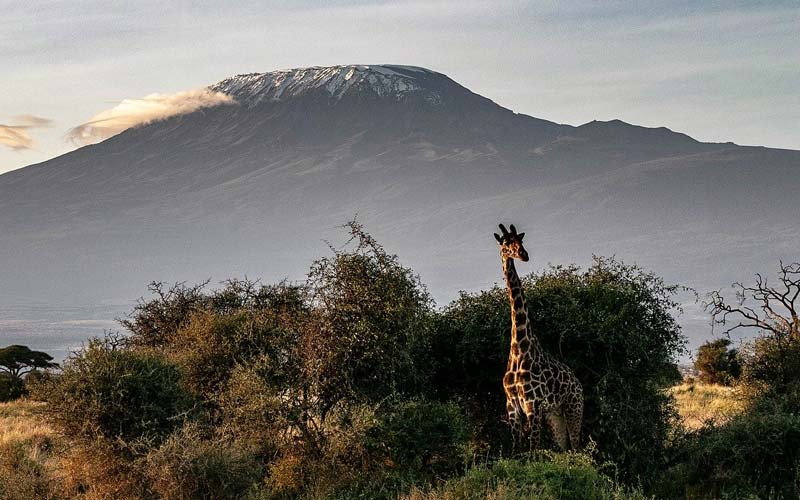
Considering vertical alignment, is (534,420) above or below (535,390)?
below

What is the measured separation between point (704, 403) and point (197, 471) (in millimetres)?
19536

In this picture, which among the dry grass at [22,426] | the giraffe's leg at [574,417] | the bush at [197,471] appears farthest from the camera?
the dry grass at [22,426]

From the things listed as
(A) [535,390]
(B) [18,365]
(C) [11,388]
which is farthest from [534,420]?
(B) [18,365]

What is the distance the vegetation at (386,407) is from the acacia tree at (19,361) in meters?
20.5

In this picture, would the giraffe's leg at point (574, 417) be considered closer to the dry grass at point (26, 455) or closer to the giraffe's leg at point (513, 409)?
the giraffe's leg at point (513, 409)

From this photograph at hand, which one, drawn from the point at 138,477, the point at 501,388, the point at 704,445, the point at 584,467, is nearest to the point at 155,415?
the point at 138,477

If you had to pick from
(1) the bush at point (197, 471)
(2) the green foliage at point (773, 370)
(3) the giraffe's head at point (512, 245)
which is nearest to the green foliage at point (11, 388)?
(1) the bush at point (197, 471)

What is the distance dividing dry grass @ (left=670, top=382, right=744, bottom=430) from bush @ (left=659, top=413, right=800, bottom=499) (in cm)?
197

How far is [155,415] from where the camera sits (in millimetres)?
17703

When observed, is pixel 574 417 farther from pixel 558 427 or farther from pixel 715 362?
pixel 715 362

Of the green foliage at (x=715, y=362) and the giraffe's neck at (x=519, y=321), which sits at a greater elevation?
the giraffe's neck at (x=519, y=321)

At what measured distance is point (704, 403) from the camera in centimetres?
3014

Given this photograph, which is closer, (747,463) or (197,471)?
(197,471)

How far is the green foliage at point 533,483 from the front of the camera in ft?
44.4
